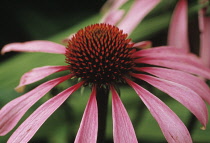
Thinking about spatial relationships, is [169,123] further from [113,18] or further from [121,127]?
[113,18]

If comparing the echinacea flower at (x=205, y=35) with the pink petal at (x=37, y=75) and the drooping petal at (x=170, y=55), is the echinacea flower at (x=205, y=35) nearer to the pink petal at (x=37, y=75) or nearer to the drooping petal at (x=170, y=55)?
the drooping petal at (x=170, y=55)

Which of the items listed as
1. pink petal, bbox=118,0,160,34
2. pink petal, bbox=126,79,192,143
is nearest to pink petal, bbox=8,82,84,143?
pink petal, bbox=126,79,192,143

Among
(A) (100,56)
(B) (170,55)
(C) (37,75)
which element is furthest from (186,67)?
(C) (37,75)

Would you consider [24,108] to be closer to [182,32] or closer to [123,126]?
[123,126]

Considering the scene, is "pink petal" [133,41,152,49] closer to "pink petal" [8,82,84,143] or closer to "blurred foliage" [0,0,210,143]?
"blurred foliage" [0,0,210,143]

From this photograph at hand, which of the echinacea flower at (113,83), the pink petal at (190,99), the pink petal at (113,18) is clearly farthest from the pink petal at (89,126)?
the pink petal at (113,18)

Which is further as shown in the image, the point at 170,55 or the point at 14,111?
the point at 170,55
